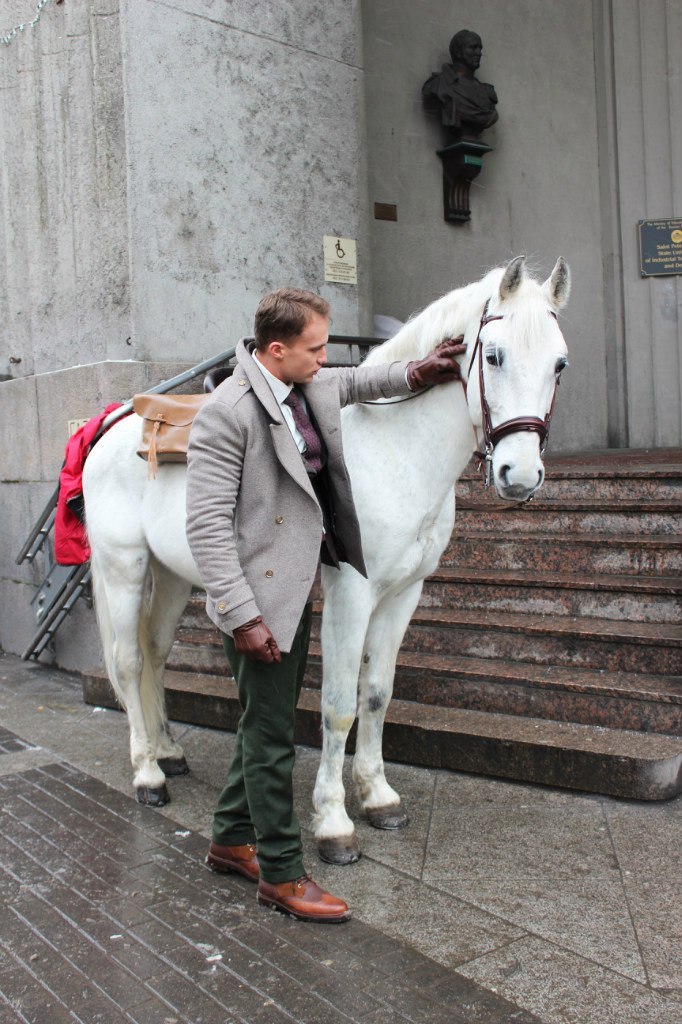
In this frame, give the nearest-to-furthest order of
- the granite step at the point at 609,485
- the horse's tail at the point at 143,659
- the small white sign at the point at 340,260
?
the horse's tail at the point at 143,659
the granite step at the point at 609,485
the small white sign at the point at 340,260

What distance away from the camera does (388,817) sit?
11.4 ft

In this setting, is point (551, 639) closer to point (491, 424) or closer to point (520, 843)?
point (520, 843)

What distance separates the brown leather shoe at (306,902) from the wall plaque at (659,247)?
26.3ft

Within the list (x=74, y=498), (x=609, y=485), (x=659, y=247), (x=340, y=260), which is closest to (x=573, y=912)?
(x=609, y=485)

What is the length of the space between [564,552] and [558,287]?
6.81ft

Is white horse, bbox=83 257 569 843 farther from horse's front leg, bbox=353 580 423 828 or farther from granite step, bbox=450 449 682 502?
granite step, bbox=450 449 682 502

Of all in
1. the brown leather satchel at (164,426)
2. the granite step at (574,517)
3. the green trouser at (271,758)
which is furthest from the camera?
the granite step at (574,517)

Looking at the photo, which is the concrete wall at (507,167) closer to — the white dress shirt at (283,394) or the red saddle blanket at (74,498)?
the red saddle blanket at (74,498)

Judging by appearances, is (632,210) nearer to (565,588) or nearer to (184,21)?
(184,21)

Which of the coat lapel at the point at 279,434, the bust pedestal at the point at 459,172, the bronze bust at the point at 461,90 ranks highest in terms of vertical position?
the bronze bust at the point at 461,90

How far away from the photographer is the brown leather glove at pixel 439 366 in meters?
3.10

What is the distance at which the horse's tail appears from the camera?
413 centimetres

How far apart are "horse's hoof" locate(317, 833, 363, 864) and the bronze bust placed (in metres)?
7.19

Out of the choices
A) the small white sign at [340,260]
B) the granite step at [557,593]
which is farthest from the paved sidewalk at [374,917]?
the small white sign at [340,260]
